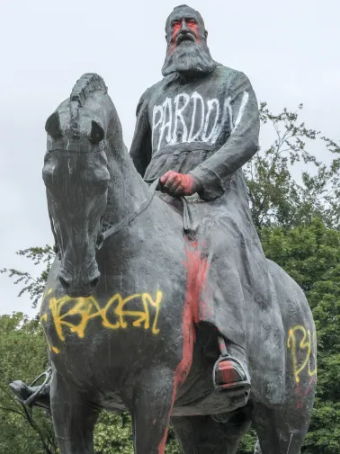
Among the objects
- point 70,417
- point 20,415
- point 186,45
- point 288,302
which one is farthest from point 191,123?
point 20,415

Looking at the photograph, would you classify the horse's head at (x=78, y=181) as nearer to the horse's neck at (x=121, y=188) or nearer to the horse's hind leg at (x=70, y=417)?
the horse's neck at (x=121, y=188)

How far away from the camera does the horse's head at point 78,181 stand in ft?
19.4

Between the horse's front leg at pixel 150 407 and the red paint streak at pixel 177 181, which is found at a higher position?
the red paint streak at pixel 177 181

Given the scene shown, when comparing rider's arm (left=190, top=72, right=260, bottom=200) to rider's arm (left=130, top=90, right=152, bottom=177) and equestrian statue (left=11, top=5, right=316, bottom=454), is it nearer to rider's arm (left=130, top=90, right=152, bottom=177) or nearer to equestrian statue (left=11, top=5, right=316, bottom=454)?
equestrian statue (left=11, top=5, right=316, bottom=454)

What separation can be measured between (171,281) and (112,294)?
450mm

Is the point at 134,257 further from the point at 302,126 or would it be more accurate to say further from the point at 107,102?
the point at 302,126

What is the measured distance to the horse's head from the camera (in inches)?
233

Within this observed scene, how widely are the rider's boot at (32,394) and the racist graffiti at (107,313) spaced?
1.18 metres

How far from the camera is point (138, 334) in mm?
6613

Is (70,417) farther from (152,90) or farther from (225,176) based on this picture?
(152,90)

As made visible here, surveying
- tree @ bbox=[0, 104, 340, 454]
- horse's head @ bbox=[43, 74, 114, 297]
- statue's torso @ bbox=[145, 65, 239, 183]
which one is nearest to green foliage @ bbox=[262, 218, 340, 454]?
tree @ bbox=[0, 104, 340, 454]

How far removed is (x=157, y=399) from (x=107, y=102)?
1893mm

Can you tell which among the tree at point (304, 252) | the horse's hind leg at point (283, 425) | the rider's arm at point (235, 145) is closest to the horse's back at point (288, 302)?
the horse's hind leg at point (283, 425)

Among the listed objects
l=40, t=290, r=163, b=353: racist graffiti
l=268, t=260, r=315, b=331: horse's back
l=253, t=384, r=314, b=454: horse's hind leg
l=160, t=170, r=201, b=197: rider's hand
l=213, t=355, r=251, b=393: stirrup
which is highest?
l=160, t=170, r=201, b=197: rider's hand
